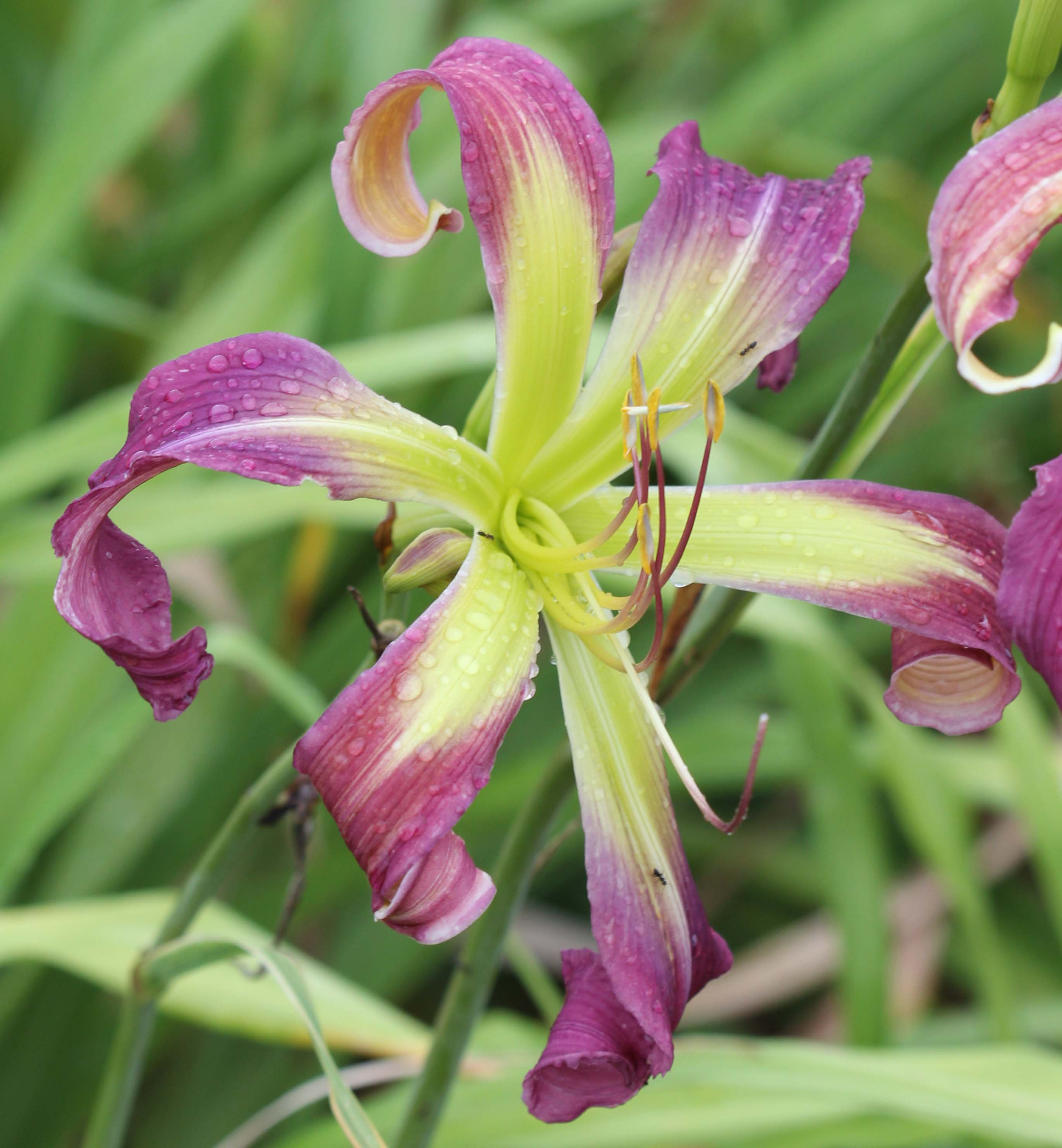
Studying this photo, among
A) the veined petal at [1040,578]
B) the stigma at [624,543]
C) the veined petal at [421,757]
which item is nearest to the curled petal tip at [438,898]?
the veined petal at [421,757]

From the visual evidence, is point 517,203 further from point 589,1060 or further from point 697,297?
point 589,1060

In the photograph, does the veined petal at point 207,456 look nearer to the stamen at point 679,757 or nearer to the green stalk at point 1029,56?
the stamen at point 679,757

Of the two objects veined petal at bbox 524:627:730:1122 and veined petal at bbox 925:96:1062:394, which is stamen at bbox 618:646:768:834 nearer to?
veined petal at bbox 524:627:730:1122

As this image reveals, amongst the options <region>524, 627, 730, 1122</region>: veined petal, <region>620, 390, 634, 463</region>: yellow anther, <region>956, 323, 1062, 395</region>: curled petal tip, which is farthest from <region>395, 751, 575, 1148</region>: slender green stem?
<region>956, 323, 1062, 395</region>: curled petal tip

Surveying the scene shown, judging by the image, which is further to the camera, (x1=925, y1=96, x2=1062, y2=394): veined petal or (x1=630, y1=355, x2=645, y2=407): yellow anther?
(x1=630, y1=355, x2=645, y2=407): yellow anther

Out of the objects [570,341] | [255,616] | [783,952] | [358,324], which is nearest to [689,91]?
[358,324]

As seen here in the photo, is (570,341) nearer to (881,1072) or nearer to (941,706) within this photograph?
(941,706)
